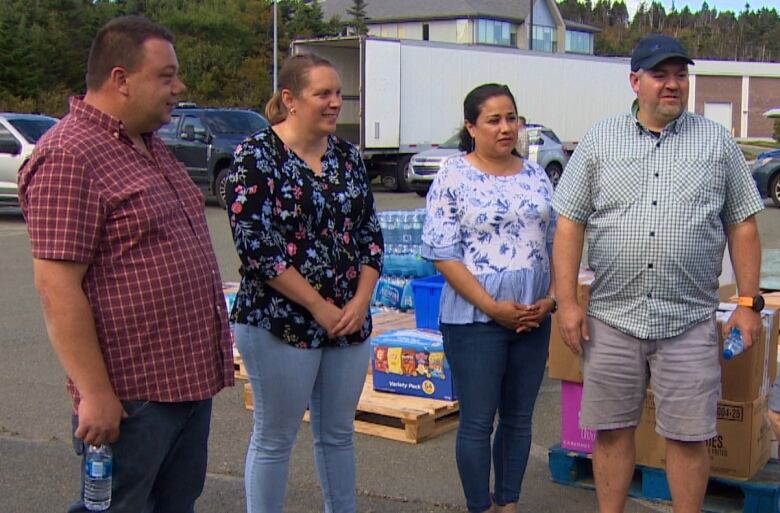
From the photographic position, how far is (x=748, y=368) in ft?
13.7

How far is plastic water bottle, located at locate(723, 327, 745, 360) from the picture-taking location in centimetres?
371

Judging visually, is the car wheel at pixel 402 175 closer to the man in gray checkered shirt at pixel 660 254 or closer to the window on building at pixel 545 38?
the man in gray checkered shirt at pixel 660 254

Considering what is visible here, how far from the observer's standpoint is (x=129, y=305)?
8.73 feet

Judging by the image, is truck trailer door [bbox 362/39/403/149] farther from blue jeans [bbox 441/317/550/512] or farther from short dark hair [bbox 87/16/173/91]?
short dark hair [bbox 87/16/173/91]

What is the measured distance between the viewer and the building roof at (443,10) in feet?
279

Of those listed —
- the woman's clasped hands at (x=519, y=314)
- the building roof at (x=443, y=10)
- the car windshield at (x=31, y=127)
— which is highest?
the building roof at (x=443, y=10)

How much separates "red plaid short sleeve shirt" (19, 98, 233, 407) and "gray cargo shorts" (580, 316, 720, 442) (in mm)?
1610

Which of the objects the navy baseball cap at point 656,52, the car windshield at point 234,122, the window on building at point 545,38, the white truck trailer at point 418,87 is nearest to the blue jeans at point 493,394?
the navy baseball cap at point 656,52

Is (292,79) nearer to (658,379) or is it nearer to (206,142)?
(658,379)

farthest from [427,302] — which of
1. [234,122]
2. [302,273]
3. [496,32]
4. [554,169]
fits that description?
[496,32]

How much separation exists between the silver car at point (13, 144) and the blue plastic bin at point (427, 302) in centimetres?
1154

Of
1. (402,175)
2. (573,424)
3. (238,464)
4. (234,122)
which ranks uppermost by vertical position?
(234,122)

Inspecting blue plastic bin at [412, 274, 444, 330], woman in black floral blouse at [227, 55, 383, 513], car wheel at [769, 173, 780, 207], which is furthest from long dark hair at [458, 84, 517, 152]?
car wheel at [769, 173, 780, 207]

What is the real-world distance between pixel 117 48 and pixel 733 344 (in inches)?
98.2
